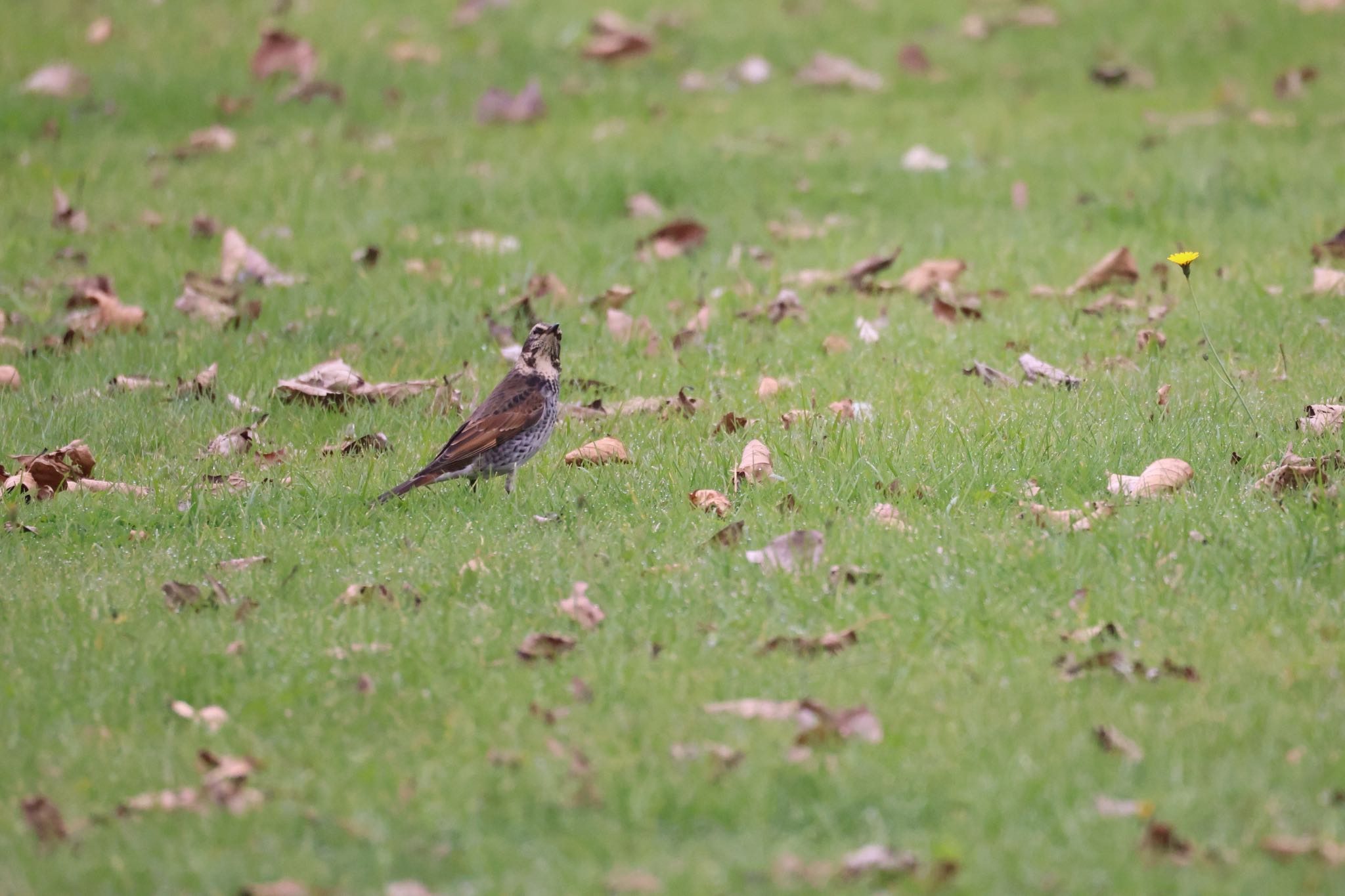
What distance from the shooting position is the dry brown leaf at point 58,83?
44.0 ft

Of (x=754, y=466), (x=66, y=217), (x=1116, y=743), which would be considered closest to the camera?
(x=1116, y=743)

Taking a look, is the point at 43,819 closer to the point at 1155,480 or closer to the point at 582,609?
the point at 582,609

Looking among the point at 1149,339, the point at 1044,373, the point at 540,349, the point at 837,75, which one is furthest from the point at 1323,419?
the point at 837,75

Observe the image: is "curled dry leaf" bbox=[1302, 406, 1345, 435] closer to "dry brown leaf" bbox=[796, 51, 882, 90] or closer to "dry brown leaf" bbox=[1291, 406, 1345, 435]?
"dry brown leaf" bbox=[1291, 406, 1345, 435]

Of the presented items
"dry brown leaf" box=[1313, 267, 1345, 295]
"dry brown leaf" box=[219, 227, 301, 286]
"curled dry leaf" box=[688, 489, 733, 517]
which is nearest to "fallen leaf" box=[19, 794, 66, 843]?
"curled dry leaf" box=[688, 489, 733, 517]

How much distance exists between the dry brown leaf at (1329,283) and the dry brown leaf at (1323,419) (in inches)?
84.3

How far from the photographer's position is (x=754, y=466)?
6.42m

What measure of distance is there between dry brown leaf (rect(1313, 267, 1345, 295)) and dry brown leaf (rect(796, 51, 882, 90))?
19.4 feet

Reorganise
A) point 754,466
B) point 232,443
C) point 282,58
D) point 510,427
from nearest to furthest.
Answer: point 754,466 < point 510,427 < point 232,443 < point 282,58

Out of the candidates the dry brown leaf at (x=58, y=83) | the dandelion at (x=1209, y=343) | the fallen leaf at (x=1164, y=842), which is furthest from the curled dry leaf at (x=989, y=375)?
the dry brown leaf at (x=58, y=83)

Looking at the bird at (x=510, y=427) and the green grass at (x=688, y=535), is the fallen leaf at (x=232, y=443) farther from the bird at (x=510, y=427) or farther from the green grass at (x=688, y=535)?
the bird at (x=510, y=427)

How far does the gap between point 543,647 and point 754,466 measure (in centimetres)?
171

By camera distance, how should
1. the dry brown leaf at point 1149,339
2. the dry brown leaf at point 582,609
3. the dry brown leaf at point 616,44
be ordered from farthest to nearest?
the dry brown leaf at point 616,44
the dry brown leaf at point 1149,339
the dry brown leaf at point 582,609

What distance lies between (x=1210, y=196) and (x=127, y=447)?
7.47 m
